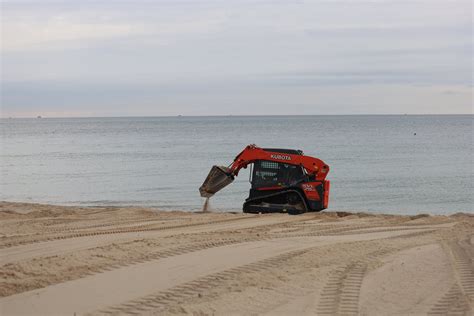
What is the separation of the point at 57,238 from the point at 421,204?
1470cm

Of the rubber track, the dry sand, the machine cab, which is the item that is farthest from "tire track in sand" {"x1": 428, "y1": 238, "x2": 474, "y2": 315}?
the machine cab

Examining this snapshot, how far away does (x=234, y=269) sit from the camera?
9281 mm

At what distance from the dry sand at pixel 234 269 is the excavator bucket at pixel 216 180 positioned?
8.66 ft

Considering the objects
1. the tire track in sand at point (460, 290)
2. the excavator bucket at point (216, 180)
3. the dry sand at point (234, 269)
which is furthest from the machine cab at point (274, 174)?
the tire track in sand at point (460, 290)

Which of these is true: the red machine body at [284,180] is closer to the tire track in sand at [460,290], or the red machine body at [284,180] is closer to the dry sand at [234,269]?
the dry sand at [234,269]

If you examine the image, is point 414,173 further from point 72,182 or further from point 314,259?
point 314,259

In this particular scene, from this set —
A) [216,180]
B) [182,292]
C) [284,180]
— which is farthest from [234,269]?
[216,180]

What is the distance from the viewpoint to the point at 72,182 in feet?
99.9

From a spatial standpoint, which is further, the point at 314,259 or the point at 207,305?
the point at 314,259

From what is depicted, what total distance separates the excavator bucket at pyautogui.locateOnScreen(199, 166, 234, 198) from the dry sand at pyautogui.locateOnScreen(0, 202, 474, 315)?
2639mm

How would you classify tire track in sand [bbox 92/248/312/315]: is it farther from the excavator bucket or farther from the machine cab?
the excavator bucket

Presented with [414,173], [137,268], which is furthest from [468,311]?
[414,173]

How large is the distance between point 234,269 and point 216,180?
24.3 feet

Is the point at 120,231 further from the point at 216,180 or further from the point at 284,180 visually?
the point at 284,180
